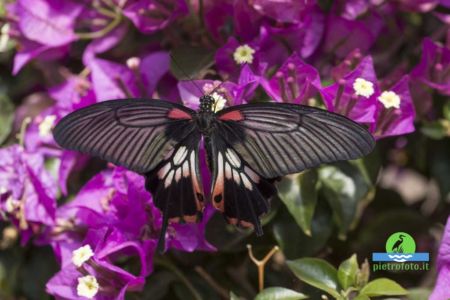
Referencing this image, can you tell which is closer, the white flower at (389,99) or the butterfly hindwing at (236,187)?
the butterfly hindwing at (236,187)

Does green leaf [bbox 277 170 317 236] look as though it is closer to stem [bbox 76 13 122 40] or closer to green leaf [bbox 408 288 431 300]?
green leaf [bbox 408 288 431 300]

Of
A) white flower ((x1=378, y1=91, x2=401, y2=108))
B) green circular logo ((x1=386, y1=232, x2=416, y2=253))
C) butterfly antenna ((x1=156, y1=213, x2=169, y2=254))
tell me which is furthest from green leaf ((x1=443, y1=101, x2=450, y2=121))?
butterfly antenna ((x1=156, y1=213, x2=169, y2=254))

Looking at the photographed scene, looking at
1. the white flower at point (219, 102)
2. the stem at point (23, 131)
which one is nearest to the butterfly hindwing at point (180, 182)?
the white flower at point (219, 102)

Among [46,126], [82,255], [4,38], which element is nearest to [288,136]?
[82,255]

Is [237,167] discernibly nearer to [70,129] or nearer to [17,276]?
[70,129]

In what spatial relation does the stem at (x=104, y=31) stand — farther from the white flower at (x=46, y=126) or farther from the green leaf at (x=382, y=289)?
the green leaf at (x=382, y=289)
